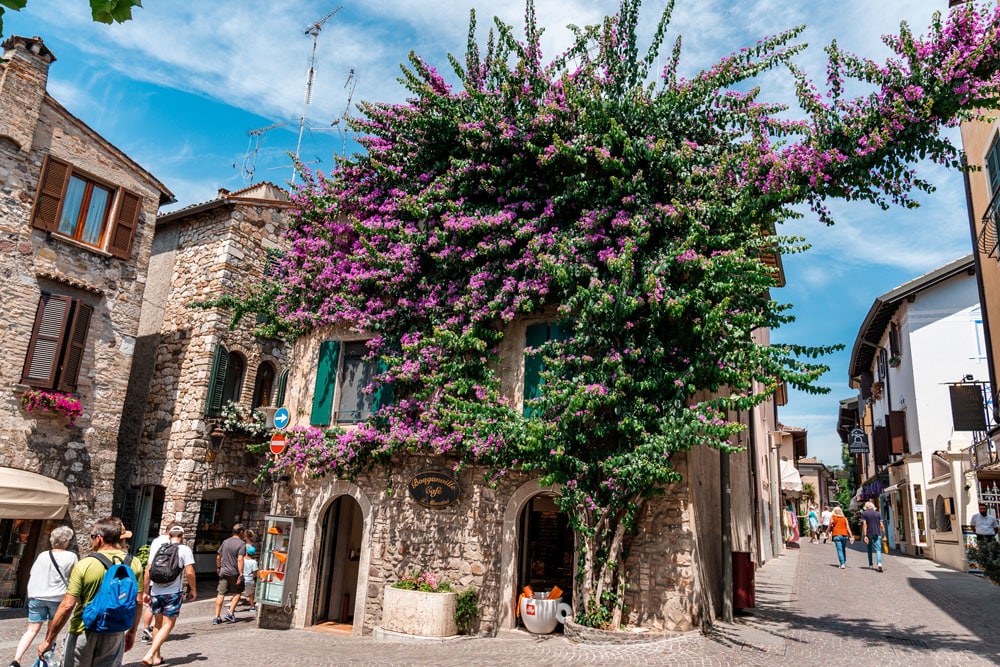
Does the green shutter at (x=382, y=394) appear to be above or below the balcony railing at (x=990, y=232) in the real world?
below

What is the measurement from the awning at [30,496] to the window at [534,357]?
9.30 metres

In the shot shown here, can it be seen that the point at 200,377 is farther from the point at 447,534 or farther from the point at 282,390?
the point at 447,534

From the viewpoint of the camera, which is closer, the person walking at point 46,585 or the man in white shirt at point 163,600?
the person walking at point 46,585

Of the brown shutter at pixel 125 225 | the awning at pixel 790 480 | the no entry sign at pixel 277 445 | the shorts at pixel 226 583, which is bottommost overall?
the shorts at pixel 226 583

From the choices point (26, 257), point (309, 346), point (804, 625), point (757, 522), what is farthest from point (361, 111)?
point (757, 522)

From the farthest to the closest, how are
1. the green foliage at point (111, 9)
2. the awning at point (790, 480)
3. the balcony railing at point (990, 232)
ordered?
the awning at point (790, 480) < the balcony railing at point (990, 232) < the green foliage at point (111, 9)

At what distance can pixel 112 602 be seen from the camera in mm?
5727

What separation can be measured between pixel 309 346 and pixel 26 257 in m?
6.21

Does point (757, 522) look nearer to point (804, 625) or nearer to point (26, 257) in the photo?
point (804, 625)

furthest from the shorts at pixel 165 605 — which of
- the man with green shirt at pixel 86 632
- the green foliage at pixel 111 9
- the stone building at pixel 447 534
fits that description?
the green foliage at pixel 111 9

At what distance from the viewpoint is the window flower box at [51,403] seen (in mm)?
13836

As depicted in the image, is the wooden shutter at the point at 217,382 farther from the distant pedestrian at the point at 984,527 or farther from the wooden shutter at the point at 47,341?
the distant pedestrian at the point at 984,527

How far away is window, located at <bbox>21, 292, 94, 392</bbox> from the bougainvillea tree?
5.11 meters

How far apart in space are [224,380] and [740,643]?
1278cm
